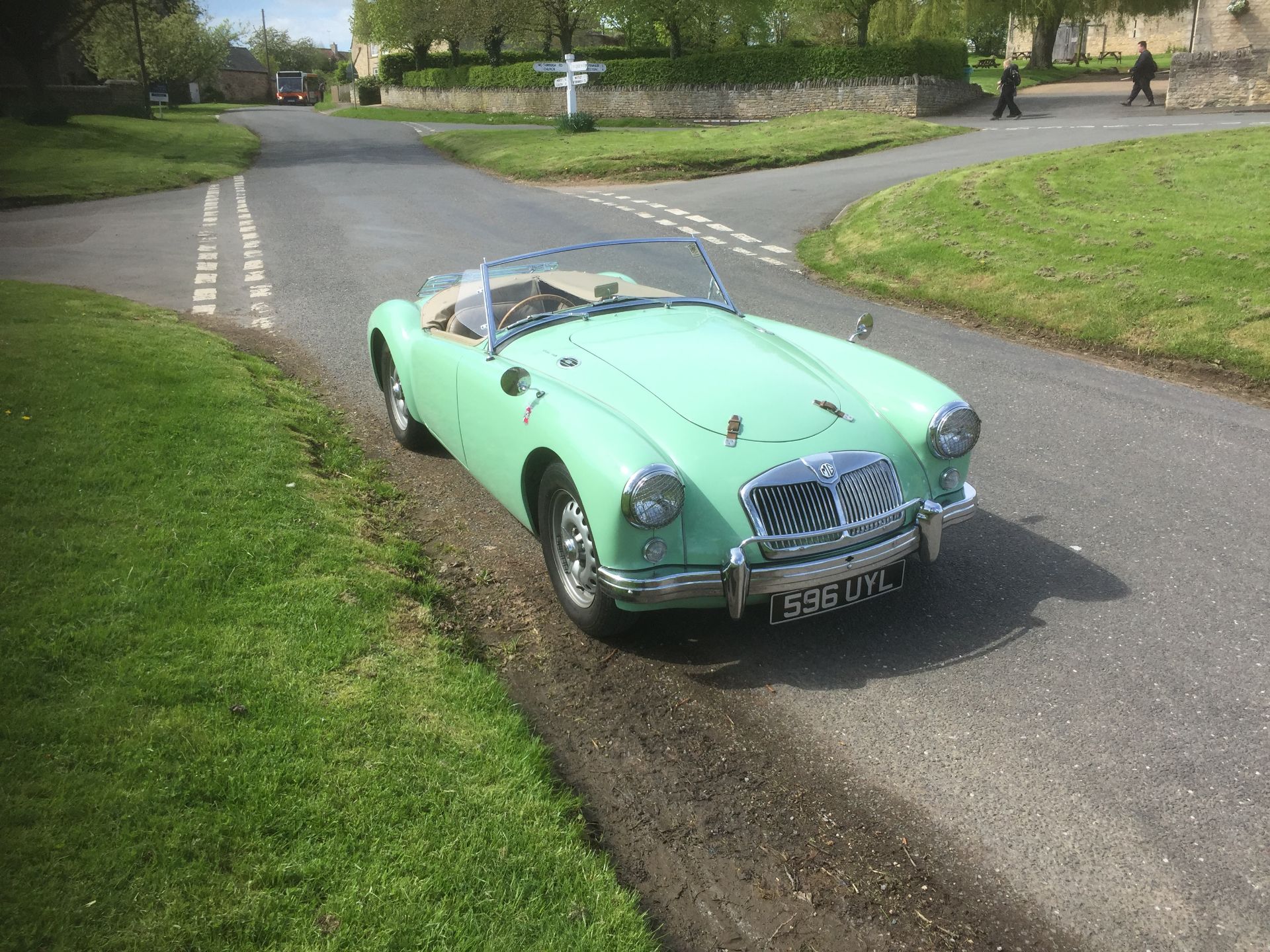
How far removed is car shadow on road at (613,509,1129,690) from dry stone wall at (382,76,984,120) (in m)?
27.2

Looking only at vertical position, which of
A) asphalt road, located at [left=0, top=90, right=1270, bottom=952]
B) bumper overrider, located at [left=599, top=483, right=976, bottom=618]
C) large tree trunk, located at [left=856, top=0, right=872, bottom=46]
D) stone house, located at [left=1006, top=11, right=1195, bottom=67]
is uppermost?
stone house, located at [left=1006, top=11, right=1195, bottom=67]

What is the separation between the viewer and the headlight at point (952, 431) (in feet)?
14.1

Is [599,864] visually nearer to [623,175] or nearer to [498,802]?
[498,802]

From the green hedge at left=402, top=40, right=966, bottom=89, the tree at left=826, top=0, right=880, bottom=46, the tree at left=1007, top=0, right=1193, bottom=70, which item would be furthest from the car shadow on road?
the tree at left=1007, top=0, right=1193, bottom=70

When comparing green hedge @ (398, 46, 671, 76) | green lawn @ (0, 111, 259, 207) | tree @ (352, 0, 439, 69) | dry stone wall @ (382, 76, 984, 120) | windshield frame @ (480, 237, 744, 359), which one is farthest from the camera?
tree @ (352, 0, 439, 69)

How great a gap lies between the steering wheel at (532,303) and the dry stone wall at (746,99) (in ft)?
86.6

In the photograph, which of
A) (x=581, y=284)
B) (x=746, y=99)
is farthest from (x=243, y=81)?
(x=581, y=284)

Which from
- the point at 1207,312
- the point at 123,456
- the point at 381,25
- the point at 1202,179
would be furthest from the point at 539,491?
the point at 381,25

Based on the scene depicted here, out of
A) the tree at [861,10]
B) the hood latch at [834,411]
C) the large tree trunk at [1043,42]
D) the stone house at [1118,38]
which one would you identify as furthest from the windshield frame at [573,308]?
the stone house at [1118,38]

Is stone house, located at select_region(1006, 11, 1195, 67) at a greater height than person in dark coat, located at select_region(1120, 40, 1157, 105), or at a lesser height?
greater

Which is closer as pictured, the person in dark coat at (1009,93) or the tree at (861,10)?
the person in dark coat at (1009,93)

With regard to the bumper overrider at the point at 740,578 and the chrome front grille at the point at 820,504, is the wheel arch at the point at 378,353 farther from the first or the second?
the chrome front grille at the point at 820,504

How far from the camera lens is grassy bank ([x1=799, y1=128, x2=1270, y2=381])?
8.80m

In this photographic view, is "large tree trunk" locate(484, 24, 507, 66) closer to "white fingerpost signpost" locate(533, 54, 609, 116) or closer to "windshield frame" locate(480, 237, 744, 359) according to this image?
"white fingerpost signpost" locate(533, 54, 609, 116)
